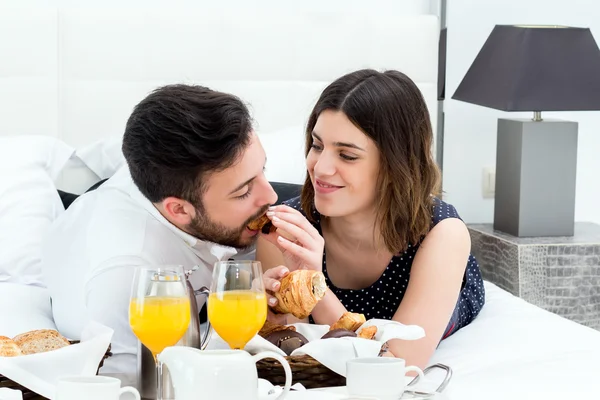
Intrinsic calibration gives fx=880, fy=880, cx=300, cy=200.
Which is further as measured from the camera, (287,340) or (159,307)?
(287,340)

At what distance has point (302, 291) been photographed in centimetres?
154

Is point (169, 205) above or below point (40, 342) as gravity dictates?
above

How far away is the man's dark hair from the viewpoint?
5.75 feet

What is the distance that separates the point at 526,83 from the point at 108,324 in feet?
5.54

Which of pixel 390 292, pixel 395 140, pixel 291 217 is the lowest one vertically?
pixel 390 292

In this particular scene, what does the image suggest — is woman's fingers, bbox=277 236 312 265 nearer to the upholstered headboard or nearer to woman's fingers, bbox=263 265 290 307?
woman's fingers, bbox=263 265 290 307

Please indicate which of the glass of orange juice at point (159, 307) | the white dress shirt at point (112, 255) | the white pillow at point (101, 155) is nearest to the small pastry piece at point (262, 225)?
the white dress shirt at point (112, 255)

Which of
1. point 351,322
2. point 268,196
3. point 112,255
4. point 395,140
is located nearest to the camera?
point 351,322

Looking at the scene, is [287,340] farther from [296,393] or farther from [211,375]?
[211,375]

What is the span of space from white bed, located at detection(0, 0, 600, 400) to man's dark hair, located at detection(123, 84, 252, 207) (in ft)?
2.70

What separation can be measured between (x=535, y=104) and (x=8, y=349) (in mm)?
1956

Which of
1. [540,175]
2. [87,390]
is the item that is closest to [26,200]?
[87,390]

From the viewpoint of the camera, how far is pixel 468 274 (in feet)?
7.52

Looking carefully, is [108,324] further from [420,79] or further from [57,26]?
[420,79]
